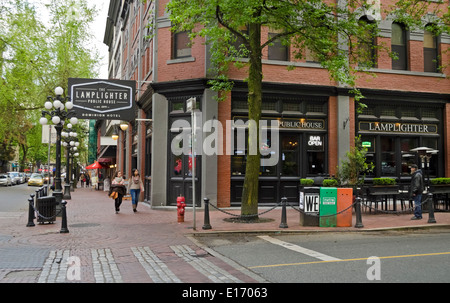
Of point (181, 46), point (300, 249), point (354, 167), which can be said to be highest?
point (181, 46)

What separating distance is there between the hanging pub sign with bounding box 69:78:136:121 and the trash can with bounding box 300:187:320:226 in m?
7.85

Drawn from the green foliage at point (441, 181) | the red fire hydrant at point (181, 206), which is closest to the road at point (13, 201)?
the red fire hydrant at point (181, 206)

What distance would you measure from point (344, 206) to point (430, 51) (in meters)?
11.9

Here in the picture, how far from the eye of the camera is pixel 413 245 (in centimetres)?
880

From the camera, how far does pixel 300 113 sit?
17.5 meters

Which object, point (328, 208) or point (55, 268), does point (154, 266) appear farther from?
point (328, 208)

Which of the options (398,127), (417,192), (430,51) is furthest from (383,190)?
(430,51)

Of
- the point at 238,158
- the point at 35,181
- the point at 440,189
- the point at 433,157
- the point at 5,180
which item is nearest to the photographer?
the point at 440,189

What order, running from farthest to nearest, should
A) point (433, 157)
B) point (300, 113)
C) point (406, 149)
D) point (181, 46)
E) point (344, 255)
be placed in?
point (433, 157), point (406, 149), point (300, 113), point (181, 46), point (344, 255)

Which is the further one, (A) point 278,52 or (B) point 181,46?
(A) point 278,52

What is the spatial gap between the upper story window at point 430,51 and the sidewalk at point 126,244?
8.12 meters

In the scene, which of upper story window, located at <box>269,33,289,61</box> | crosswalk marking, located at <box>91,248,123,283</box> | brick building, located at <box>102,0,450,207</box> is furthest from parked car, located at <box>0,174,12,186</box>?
crosswalk marking, located at <box>91,248,123,283</box>

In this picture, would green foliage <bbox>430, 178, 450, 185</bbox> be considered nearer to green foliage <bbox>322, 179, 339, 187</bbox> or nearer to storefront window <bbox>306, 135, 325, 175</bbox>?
green foliage <bbox>322, 179, 339, 187</bbox>
